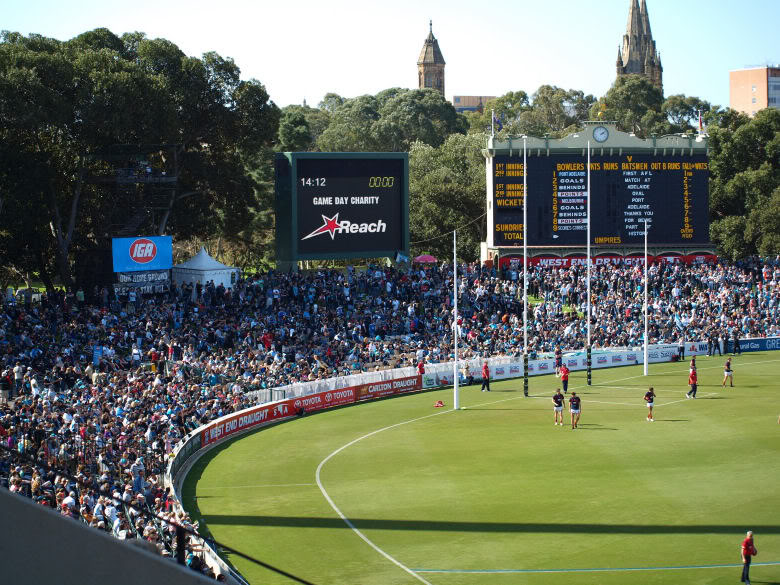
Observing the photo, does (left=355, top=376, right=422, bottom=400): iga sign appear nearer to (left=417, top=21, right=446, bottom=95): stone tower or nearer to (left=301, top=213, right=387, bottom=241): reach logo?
(left=301, top=213, right=387, bottom=241): reach logo

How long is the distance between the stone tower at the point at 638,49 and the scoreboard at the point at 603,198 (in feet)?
455

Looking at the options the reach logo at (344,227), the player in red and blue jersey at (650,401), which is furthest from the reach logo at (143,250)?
the player in red and blue jersey at (650,401)

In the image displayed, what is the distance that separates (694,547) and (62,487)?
14.6 m

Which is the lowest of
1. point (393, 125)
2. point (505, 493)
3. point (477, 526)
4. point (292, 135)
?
point (477, 526)

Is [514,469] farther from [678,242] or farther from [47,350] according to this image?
[678,242]

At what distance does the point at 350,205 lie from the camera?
177 feet

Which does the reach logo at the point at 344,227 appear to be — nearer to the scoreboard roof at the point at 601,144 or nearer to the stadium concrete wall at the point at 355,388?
the scoreboard roof at the point at 601,144

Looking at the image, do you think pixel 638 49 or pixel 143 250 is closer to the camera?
pixel 143 250

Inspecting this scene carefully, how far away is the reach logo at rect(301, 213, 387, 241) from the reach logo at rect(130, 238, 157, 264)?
346 inches

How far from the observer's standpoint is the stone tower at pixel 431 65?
197m

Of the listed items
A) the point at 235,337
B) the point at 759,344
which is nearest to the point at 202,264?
the point at 235,337

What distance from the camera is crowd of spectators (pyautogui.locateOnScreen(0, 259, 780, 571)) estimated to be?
85.6 feet

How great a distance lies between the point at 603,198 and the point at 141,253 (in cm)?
2768

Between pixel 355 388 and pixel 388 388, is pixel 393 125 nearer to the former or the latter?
pixel 388 388
